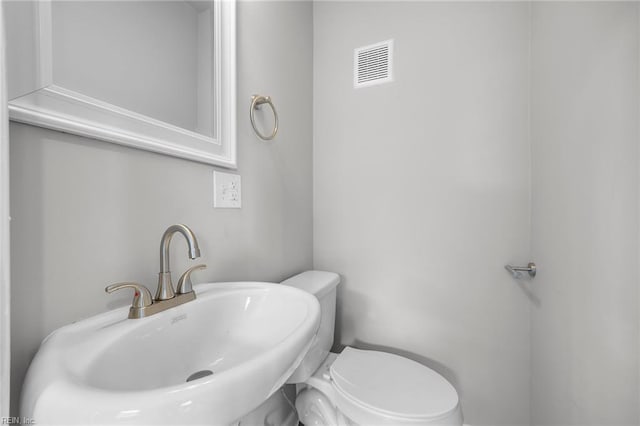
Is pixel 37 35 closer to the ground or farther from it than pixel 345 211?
farther from it

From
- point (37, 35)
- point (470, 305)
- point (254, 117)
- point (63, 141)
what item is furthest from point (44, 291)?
point (470, 305)

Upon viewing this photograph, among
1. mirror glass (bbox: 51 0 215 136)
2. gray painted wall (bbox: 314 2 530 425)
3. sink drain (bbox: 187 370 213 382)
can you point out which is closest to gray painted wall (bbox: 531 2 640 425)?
gray painted wall (bbox: 314 2 530 425)

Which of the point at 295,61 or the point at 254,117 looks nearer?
the point at 254,117

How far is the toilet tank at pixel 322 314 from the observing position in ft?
3.12

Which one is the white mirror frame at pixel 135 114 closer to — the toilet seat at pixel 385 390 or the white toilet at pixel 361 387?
the white toilet at pixel 361 387

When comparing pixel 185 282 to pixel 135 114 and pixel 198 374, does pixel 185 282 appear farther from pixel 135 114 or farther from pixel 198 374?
pixel 135 114

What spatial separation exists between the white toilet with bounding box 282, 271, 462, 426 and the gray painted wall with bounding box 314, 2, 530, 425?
0.77ft

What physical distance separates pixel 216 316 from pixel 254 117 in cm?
71

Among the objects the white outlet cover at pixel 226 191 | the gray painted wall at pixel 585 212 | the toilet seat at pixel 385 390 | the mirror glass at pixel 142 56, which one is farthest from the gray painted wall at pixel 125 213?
the gray painted wall at pixel 585 212

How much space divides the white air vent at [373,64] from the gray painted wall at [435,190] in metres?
0.03

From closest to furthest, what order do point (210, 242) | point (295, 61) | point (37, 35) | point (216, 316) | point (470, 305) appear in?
point (37, 35) → point (216, 316) → point (210, 242) → point (470, 305) → point (295, 61)

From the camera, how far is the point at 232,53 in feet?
2.82

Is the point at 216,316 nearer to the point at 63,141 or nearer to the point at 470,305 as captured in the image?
the point at 63,141

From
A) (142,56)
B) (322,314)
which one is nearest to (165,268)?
(142,56)
